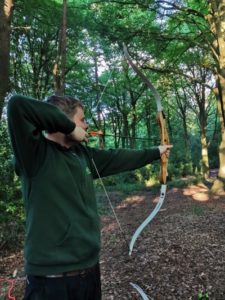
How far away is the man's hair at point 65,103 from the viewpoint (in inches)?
79.2

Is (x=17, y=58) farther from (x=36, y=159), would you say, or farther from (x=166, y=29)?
(x=36, y=159)

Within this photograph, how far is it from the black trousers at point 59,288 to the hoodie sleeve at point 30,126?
0.51 meters

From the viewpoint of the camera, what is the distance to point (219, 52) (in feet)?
32.2

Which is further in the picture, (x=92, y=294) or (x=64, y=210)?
(x=92, y=294)

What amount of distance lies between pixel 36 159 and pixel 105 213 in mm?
7564

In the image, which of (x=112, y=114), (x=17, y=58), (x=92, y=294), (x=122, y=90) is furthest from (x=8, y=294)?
(x=112, y=114)

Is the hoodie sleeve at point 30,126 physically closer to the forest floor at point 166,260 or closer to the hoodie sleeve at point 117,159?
the hoodie sleeve at point 117,159

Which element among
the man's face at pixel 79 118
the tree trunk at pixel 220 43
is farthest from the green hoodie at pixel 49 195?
the tree trunk at pixel 220 43

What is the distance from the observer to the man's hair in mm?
2012

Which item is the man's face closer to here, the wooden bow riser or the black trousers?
the black trousers

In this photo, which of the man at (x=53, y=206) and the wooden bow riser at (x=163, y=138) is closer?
the man at (x=53, y=206)

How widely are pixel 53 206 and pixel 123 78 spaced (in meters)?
20.3

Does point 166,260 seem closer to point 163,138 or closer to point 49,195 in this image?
point 163,138

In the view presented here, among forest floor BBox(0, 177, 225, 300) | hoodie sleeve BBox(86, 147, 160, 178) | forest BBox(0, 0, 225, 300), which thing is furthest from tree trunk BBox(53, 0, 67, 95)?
hoodie sleeve BBox(86, 147, 160, 178)
